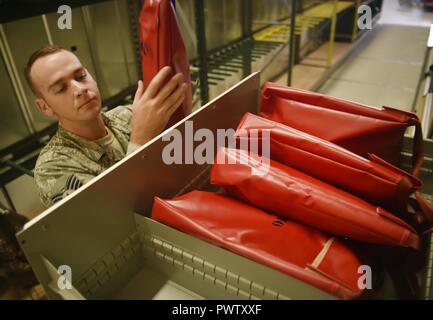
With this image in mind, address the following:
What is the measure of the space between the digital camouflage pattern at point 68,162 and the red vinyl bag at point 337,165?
1.28 ft

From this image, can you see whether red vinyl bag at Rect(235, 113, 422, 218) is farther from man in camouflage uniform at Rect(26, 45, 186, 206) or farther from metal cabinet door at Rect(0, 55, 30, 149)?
metal cabinet door at Rect(0, 55, 30, 149)

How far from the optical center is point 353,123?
2.72 ft

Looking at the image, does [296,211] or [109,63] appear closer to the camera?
[296,211]

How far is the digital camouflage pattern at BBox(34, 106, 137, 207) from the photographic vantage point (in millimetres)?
886

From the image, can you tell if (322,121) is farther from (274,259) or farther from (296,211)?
(274,259)

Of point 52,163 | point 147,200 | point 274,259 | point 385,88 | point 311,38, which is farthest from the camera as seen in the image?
point 311,38

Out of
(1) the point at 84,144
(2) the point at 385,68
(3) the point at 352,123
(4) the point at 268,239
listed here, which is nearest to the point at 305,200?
(4) the point at 268,239

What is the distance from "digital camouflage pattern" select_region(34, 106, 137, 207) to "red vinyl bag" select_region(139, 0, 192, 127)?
25 centimetres

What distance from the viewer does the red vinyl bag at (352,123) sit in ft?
2.61

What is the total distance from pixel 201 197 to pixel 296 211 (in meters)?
0.22

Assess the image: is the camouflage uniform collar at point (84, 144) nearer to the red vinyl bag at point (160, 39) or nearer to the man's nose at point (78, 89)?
the man's nose at point (78, 89)

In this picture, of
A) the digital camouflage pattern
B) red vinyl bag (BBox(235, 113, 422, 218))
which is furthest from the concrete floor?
the digital camouflage pattern
